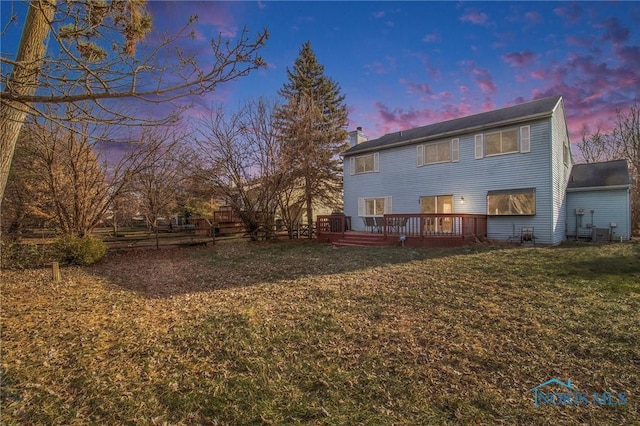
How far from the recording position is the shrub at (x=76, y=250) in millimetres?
9180

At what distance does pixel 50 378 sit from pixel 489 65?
16.5 m

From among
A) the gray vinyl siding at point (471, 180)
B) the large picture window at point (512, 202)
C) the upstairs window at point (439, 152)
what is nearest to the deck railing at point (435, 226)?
the large picture window at point (512, 202)

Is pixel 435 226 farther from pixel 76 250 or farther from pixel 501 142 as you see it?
pixel 76 250

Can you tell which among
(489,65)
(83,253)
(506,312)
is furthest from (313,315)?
(489,65)

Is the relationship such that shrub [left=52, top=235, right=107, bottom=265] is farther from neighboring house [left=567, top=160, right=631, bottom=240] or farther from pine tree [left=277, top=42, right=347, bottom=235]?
neighboring house [left=567, top=160, right=631, bottom=240]

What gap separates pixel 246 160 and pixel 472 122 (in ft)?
37.3

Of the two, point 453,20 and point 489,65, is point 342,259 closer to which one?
point 453,20

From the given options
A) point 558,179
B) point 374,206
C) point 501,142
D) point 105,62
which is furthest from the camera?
point 374,206

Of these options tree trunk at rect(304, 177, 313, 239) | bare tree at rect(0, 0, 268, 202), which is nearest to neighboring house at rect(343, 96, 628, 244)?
tree trunk at rect(304, 177, 313, 239)

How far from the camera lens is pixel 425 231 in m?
12.4

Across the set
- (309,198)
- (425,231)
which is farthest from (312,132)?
(425,231)

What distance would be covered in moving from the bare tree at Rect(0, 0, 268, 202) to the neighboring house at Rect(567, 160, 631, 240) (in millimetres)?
17199

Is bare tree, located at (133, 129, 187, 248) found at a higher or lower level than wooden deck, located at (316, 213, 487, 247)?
higher

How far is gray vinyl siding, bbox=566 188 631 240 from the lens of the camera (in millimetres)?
13000
